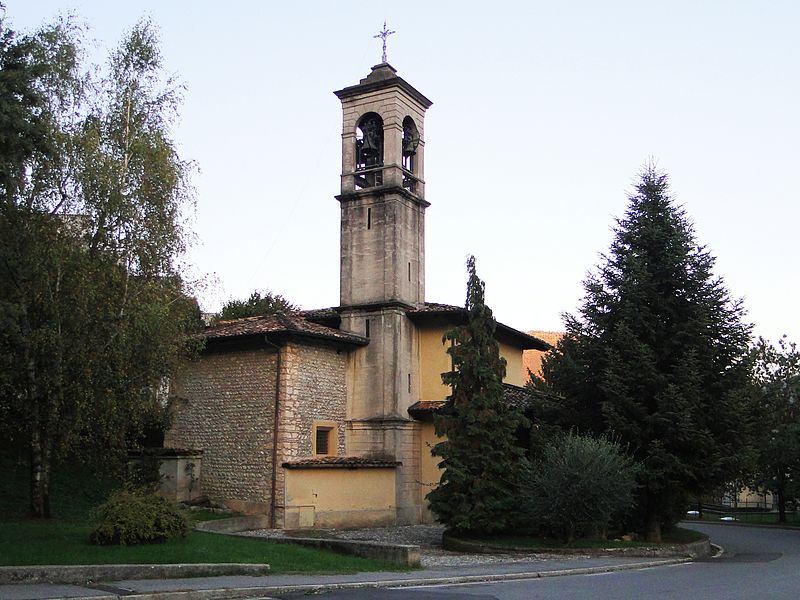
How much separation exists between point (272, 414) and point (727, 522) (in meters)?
26.9

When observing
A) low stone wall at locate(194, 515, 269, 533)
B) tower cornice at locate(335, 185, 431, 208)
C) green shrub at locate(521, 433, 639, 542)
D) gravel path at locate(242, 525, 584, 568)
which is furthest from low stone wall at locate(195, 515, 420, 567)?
tower cornice at locate(335, 185, 431, 208)

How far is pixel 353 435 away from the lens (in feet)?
94.7

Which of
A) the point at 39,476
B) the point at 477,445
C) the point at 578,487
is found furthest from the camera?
the point at 477,445

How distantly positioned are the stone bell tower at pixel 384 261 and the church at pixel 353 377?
0.14 feet

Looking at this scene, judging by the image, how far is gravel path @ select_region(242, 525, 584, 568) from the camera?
61.3ft

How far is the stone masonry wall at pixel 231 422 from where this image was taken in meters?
25.9

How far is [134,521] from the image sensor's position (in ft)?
53.4

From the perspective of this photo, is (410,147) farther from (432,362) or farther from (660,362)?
(660,362)

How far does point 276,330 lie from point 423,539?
7.86m

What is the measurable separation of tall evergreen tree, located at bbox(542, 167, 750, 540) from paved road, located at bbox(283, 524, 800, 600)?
3489 millimetres

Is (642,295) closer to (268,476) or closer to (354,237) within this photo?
(354,237)

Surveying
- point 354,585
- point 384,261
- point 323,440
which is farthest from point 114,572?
point 384,261

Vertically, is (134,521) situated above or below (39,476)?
below

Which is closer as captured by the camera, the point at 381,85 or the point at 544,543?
the point at 544,543
